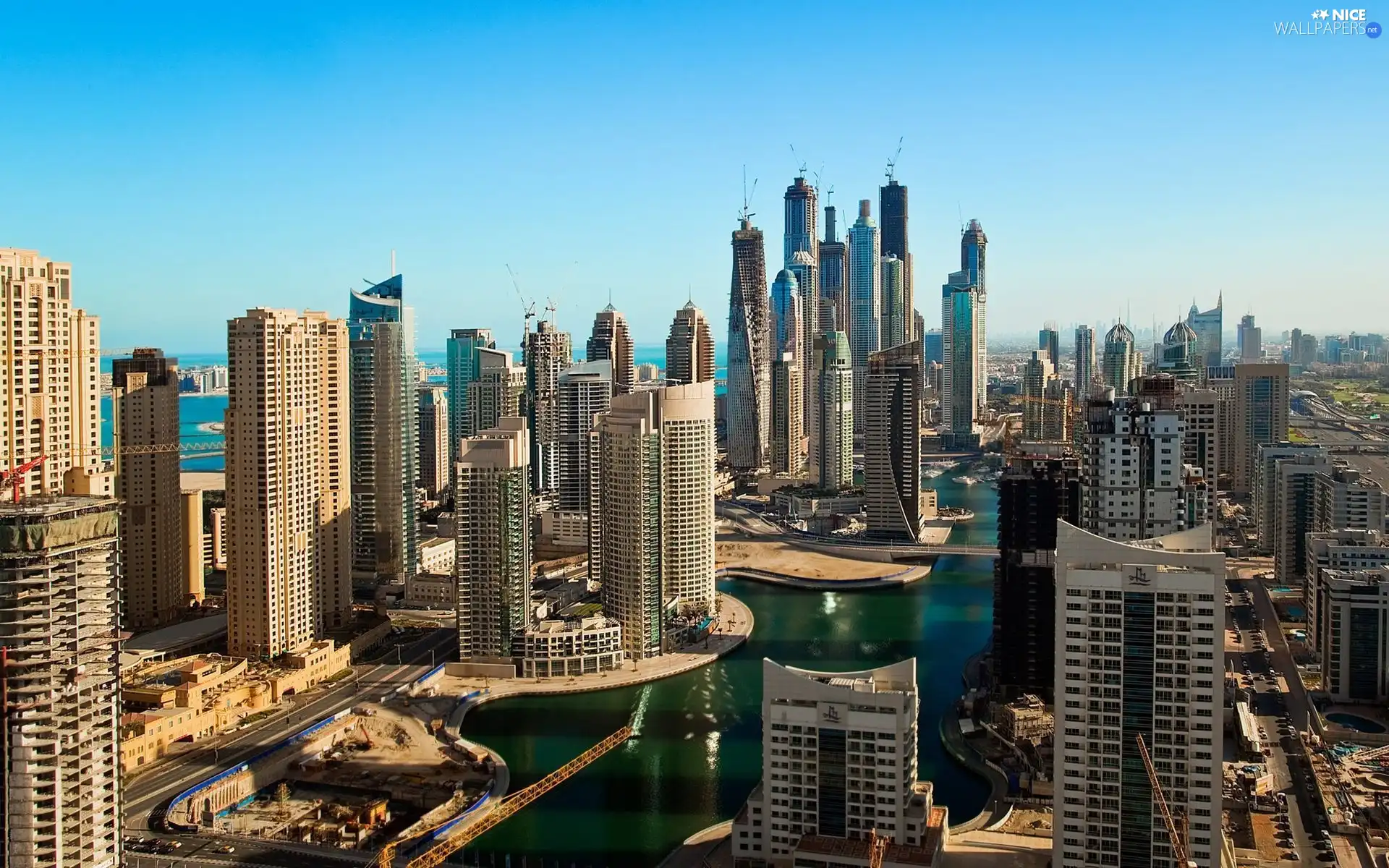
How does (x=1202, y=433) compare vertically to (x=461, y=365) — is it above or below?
below

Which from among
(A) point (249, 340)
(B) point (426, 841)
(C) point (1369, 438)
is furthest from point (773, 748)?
(C) point (1369, 438)

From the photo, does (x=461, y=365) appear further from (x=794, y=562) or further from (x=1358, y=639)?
(x=1358, y=639)

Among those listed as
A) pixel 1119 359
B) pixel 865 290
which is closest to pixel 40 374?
pixel 1119 359

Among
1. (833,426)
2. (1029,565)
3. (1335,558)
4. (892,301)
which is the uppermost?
(892,301)

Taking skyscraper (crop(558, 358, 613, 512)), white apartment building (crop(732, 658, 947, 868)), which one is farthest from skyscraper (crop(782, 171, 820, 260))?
white apartment building (crop(732, 658, 947, 868))

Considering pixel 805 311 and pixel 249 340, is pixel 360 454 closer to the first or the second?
pixel 249 340

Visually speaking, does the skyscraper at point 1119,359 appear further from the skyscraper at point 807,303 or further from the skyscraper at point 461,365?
the skyscraper at point 461,365

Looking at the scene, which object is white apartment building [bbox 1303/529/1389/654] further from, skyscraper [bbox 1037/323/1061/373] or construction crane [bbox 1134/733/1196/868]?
skyscraper [bbox 1037/323/1061/373]
